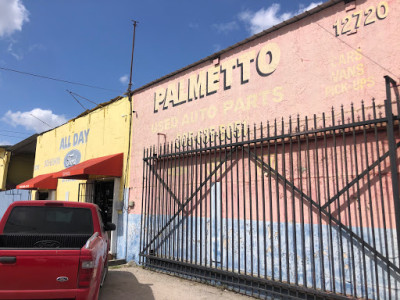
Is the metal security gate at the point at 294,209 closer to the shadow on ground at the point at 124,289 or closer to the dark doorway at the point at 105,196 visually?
the shadow on ground at the point at 124,289

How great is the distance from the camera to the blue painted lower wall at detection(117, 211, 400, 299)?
13.8 feet

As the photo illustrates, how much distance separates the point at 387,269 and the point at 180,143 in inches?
193

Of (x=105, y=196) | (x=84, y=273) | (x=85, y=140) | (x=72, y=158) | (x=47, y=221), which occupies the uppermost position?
(x=85, y=140)

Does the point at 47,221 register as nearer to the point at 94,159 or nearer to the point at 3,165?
the point at 94,159

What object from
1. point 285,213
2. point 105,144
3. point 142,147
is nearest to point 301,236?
point 285,213

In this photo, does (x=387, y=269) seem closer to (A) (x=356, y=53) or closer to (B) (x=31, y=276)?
(A) (x=356, y=53)

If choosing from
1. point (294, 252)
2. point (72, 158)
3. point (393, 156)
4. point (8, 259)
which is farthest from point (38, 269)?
point (72, 158)

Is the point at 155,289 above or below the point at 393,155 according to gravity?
below

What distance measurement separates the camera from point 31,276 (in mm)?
3432

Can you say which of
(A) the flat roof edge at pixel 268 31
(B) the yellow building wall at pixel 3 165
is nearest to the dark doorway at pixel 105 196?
(A) the flat roof edge at pixel 268 31

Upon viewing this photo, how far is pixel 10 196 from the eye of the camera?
A: 16797 mm

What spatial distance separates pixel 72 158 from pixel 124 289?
7.82 meters

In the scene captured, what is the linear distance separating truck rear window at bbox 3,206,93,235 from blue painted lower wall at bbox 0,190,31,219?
12.3 meters

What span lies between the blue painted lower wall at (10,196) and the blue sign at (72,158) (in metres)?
4.46
